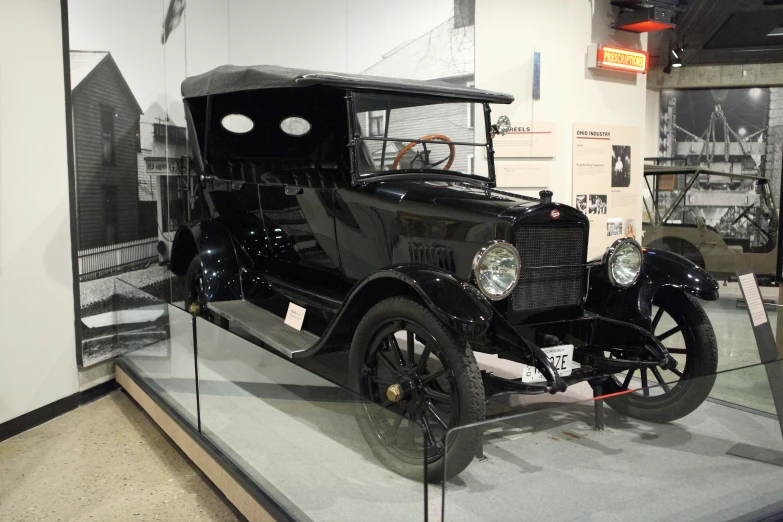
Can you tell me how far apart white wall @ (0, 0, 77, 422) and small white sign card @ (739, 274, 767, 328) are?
11.5 feet

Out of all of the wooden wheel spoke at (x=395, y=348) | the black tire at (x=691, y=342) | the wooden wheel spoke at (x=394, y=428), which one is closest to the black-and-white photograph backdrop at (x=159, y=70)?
the black tire at (x=691, y=342)

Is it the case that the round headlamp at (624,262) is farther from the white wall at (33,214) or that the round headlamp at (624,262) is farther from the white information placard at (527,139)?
the white wall at (33,214)

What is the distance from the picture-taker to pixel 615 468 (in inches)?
67.8

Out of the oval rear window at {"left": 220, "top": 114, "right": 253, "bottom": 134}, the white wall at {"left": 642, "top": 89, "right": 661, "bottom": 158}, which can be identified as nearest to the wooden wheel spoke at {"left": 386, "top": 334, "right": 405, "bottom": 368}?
the oval rear window at {"left": 220, "top": 114, "right": 253, "bottom": 134}

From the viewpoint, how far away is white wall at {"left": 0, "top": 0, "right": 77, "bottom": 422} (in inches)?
130

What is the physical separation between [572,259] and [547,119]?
2.59 metres

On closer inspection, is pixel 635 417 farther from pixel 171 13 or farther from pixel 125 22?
pixel 171 13

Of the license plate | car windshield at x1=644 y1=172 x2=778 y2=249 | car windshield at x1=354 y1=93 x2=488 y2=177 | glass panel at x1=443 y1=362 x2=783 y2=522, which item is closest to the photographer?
glass panel at x1=443 y1=362 x2=783 y2=522

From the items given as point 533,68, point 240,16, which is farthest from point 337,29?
point 533,68

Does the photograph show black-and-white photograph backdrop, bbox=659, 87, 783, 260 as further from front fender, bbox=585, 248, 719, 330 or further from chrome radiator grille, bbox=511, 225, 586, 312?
chrome radiator grille, bbox=511, 225, 586, 312

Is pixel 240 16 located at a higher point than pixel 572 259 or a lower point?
higher

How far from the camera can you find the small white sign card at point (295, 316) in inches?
132

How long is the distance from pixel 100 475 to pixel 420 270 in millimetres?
1814

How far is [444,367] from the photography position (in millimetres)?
2332
